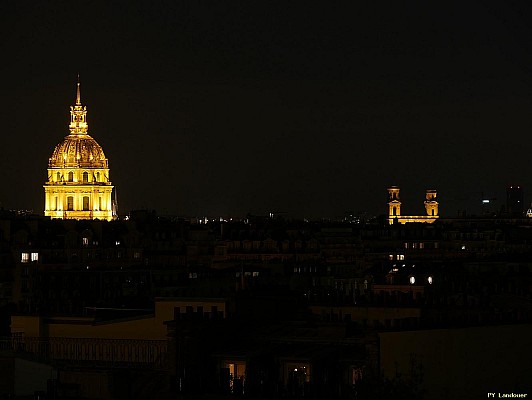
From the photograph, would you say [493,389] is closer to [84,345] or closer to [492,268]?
[84,345]

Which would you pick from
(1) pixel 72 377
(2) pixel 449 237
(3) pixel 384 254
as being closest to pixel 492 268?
(1) pixel 72 377

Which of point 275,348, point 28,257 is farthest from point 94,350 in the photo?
point 28,257

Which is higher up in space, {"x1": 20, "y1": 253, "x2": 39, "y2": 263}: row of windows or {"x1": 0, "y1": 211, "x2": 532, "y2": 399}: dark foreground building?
{"x1": 20, "y1": 253, "x2": 39, "y2": 263}: row of windows

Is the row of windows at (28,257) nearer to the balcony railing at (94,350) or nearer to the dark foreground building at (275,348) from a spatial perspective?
the dark foreground building at (275,348)

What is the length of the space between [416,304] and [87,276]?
67870 mm

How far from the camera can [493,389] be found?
26219mm

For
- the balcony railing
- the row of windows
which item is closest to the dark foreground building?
the balcony railing

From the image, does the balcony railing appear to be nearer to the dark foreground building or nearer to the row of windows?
the dark foreground building

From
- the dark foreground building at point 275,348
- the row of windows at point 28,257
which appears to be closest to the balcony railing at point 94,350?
the dark foreground building at point 275,348

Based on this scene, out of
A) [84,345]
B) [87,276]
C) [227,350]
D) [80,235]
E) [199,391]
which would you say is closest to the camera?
[199,391]

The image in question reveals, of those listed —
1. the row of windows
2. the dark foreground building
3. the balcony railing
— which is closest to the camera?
the dark foreground building

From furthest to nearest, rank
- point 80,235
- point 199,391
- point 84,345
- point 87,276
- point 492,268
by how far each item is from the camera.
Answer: point 80,235, point 87,276, point 492,268, point 84,345, point 199,391

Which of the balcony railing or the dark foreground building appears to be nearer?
the dark foreground building

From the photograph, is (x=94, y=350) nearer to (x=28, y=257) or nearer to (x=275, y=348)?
(x=275, y=348)
